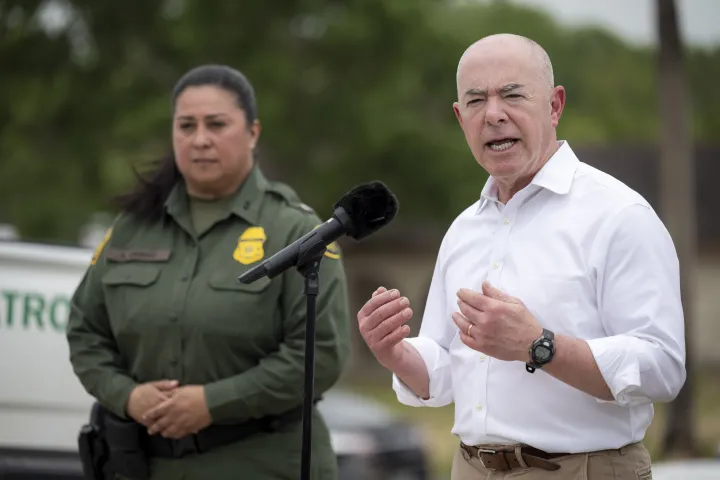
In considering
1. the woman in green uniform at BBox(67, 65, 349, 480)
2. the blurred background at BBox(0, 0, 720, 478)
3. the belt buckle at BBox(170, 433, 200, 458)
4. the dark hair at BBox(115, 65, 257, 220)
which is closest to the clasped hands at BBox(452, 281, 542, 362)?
the woman in green uniform at BBox(67, 65, 349, 480)

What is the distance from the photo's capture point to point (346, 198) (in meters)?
3.25

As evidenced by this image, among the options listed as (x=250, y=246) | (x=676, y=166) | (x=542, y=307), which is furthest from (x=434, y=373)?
(x=676, y=166)

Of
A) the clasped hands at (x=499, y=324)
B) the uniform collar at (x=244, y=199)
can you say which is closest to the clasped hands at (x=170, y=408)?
the uniform collar at (x=244, y=199)

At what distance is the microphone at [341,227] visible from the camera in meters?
3.21

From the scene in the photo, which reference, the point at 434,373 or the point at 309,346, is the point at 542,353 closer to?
the point at 434,373

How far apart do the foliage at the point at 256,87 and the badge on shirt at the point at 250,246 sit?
1930 cm

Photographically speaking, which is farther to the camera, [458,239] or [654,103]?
[654,103]

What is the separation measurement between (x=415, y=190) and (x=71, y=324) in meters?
23.3

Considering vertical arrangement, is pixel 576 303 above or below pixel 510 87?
below

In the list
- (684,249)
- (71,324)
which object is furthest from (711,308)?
(71,324)

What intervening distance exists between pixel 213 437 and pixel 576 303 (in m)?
1.59

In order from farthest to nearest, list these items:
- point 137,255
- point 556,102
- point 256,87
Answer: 1. point 256,87
2. point 137,255
3. point 556,102

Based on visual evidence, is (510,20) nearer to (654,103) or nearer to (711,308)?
(654,103)

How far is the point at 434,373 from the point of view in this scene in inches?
128
